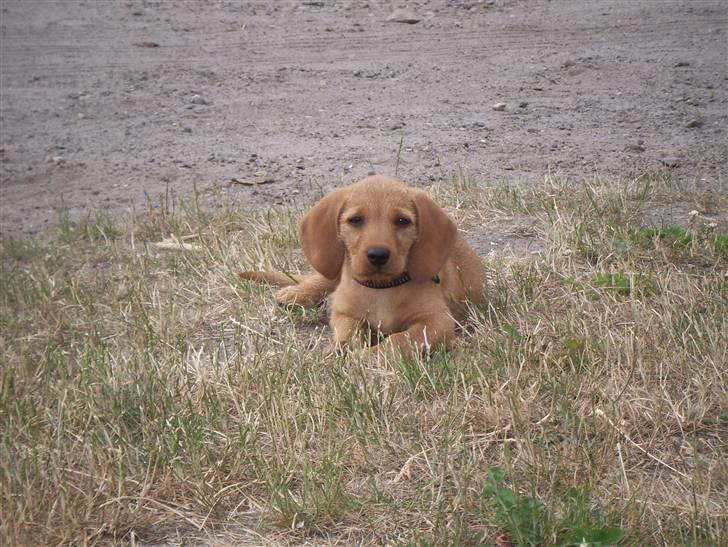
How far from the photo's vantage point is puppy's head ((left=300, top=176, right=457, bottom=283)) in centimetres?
379

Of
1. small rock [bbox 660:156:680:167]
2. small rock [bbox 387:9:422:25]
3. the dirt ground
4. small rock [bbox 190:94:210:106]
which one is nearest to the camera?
small rock [bbox 660:156:680:167]

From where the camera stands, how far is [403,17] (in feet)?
33.3

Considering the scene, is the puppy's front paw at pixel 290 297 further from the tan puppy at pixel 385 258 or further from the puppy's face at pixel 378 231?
the puppy's face at pixel 378 231

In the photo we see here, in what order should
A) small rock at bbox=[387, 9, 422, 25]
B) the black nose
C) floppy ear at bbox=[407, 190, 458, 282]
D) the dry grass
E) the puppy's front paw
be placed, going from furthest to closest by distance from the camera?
1. small rock at bbox=[387, 9, 422, 25]
2. the puppy's front paw
3. floppy ear at bbox=[407, 190, 458, 282]
4. the black nose
5. the dry grass

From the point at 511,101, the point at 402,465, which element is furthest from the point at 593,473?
the point at 511,101

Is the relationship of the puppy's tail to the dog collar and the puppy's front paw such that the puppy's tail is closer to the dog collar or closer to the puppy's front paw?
the puppy's front paw

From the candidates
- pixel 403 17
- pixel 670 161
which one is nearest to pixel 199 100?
pixel 403 17

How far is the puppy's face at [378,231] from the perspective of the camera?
3.77m

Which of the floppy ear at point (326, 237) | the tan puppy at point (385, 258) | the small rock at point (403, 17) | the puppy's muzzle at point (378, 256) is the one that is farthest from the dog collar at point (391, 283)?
the small rock at point (403, 17)

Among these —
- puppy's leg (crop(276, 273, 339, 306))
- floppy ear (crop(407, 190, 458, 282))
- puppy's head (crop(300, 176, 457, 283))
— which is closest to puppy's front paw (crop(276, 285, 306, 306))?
puppy's leg (crop(276, 273, 339, 306))

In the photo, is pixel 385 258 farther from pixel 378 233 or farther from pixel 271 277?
pixel 271 277

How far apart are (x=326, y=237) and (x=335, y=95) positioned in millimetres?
4801

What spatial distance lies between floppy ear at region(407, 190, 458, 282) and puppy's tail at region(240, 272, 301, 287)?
0.98 metres

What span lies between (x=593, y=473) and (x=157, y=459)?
4.29 feet
